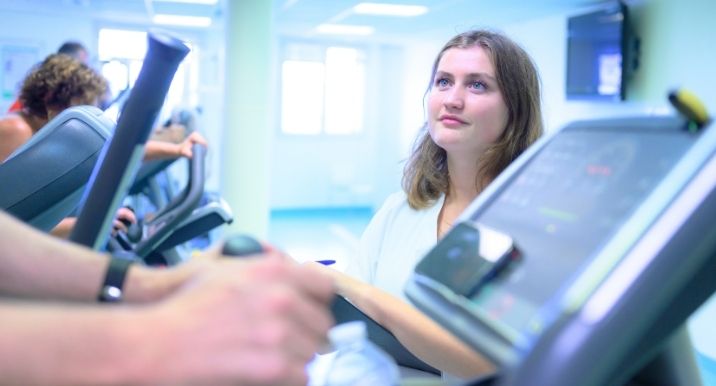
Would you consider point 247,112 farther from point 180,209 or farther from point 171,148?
point 180,209

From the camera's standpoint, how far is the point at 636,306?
51cm

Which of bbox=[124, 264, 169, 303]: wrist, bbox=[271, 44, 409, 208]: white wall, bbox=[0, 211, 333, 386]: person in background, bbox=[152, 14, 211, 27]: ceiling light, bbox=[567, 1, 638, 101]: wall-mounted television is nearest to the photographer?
bbox=[0, 211, 333, 386]: person in background

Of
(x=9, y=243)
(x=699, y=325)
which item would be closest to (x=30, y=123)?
(x=9, y=243)

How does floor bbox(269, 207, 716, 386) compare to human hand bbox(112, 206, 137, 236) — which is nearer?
human hand bbox(112, 206, 137, 236)

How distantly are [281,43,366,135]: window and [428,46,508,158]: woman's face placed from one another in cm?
799

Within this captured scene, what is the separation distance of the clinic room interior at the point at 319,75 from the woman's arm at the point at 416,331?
103 inches

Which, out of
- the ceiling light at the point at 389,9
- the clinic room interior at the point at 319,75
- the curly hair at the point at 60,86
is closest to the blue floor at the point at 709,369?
the clinic room interior at the point at 319,75

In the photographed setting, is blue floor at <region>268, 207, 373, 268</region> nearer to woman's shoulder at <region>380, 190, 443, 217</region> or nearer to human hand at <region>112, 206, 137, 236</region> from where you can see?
human hand at <region>112, 206, 137, 236</region>

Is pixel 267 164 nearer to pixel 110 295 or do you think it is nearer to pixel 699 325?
pixel 699 325

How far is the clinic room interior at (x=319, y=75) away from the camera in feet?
14.7

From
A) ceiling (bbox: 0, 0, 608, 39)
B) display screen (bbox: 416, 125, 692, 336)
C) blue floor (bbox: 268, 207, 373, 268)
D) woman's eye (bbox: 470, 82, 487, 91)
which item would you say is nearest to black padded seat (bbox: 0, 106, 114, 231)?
woman's eye (bbox: 470, 82, 487, 91)

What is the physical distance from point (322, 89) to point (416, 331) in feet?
29.2

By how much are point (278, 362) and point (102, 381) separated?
0.36 ft

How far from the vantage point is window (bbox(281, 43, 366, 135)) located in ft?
30.8
